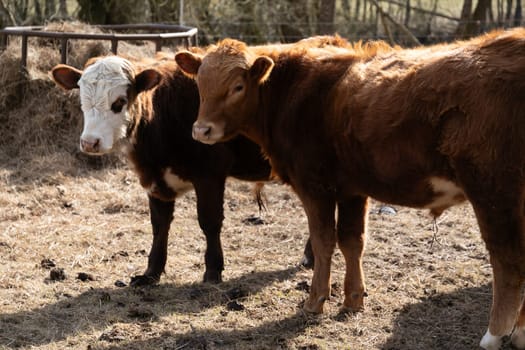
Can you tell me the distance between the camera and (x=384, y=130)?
4504 millimetres

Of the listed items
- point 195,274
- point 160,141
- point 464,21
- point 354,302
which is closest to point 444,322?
point 354,302

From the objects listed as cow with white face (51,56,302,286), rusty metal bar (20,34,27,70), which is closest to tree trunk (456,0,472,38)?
rusty metal bar (20,34,27,70)

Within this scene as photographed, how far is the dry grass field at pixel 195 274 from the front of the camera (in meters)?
5.02

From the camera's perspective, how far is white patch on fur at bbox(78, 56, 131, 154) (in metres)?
5.51

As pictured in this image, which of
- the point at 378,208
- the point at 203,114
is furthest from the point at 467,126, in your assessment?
the point at 378,208

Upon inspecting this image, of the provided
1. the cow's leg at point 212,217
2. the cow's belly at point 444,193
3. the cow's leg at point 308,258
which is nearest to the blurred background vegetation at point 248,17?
the cow's leg at point 308,258

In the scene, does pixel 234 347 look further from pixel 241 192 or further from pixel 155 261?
pixel 241 192

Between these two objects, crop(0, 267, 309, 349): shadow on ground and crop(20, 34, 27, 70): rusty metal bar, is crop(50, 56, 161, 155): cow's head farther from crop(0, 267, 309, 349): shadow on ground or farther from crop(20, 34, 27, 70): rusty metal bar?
crop(20, 34, 27, 70): rusty metal bar

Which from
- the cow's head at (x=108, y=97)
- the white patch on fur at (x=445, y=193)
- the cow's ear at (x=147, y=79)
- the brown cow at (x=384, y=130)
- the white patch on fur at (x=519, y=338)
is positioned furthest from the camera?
the cow's ear at (x=147, y=79)

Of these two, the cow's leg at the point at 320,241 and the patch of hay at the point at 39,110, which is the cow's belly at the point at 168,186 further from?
the patch of hay at the point at 39,110

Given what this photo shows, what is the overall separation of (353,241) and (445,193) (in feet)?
3.64

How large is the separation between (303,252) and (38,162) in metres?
4.10

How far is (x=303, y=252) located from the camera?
6.92m

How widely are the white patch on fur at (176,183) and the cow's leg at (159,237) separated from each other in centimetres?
21
